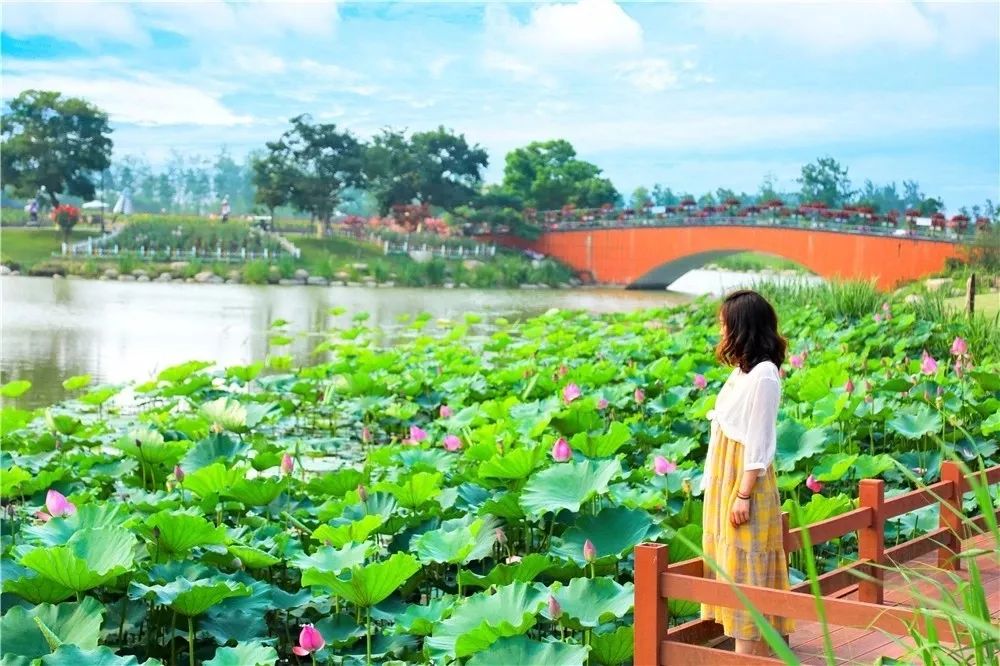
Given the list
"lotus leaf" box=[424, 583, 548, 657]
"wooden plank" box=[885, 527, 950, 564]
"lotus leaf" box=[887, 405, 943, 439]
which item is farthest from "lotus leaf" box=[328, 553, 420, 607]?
"lotus leaf" box=[887, 405, 943, 439]

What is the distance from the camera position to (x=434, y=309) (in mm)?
16781

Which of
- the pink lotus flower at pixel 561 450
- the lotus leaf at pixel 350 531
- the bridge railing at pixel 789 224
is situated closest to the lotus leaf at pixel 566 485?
the pink lotus flower at pixel 561 450

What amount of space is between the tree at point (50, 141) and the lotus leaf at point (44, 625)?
30.2 m

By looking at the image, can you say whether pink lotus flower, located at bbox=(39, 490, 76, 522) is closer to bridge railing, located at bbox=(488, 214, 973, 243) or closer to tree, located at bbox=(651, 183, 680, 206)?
bridge railing, located at bbox=(488, 214, 973, 243)

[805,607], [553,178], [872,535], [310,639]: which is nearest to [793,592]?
[805,607]

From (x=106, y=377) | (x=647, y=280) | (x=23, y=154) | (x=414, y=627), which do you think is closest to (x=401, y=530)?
(x=414, y=627)

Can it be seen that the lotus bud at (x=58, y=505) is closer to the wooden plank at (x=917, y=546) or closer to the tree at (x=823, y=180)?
the wooden plank at (x=917, y=546)

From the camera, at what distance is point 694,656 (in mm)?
1883

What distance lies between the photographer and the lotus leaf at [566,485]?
2678 millimetres

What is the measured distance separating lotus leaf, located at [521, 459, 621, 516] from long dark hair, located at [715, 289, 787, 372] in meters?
0.57

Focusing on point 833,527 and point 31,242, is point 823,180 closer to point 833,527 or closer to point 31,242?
point 31,242

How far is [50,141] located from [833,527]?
31511mm

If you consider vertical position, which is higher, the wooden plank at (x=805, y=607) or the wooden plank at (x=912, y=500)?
the wooden plank at (x=805, y=607)

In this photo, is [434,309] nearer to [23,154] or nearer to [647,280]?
[647,280]
